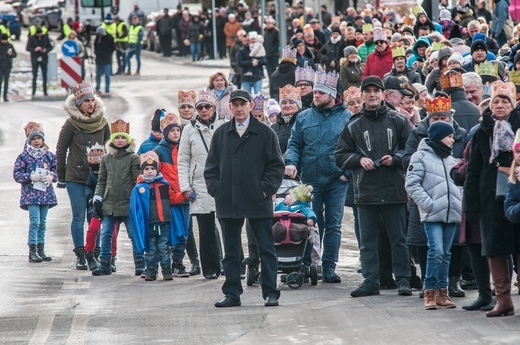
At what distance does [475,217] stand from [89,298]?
13.2 feet

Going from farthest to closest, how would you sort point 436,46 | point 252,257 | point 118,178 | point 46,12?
point 46,12, point 436,46, point 118,178, point 252,257

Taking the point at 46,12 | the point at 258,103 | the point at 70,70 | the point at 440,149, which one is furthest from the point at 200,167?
the point at 46,12

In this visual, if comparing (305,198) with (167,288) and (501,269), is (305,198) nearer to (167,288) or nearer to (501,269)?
(167,288)

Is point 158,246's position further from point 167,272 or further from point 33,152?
point 33,152

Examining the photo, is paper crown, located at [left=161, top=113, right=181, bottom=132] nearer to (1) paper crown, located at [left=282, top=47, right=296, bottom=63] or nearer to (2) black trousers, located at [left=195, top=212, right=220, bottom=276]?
(2) black trousers, located at [left=195, top=212, right=220, bottom=276]

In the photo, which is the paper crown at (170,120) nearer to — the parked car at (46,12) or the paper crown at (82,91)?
the paper crown at (82,91)

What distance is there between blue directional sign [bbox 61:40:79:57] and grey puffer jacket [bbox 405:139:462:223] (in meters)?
27.1

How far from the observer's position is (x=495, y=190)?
11.6m

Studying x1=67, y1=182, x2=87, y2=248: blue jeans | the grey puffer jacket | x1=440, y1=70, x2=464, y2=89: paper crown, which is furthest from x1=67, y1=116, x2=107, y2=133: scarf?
the grey puffer jacket

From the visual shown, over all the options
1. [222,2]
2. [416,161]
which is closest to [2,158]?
[416,161]

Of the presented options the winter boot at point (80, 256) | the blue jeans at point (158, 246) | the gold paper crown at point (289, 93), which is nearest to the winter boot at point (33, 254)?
the winter boot at point (80, 256)

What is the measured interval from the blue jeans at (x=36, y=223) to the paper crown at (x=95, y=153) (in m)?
1.13

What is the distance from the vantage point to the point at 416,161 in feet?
40.5

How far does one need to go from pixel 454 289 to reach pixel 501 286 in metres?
1.48
